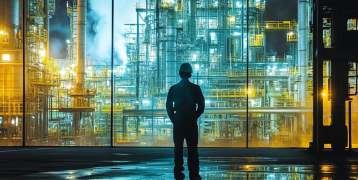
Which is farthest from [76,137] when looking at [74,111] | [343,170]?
[343,170]

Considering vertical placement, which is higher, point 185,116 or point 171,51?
→ point 171,51

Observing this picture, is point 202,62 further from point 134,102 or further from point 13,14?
point 13,14

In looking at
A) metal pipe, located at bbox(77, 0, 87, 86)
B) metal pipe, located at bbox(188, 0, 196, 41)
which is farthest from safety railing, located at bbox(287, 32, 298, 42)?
metal pipe, located at bbox(77, 0, 87, 86)

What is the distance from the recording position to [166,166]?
3029mm

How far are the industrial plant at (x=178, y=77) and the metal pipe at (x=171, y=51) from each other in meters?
0.05

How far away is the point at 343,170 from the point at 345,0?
2108mm

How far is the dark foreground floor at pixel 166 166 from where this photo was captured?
2.60 metres

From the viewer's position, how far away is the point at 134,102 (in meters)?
20.2

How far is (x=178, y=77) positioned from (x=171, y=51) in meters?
1.47

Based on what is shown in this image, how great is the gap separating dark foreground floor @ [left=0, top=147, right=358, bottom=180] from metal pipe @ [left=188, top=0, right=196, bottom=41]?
15.1 metres

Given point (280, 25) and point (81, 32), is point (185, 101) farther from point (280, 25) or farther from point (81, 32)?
point (280, 25)

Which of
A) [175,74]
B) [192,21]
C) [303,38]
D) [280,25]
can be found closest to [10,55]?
[175,74]

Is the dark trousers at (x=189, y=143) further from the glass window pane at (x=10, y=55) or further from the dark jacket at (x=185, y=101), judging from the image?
the glass window pane at (x=10, y=55)

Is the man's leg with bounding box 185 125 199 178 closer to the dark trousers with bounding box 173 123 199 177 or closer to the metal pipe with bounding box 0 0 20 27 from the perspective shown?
the dark trousers with bounding box 173 123 199 177
